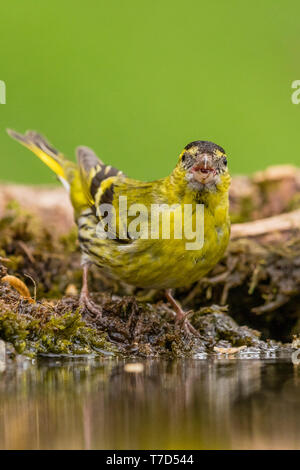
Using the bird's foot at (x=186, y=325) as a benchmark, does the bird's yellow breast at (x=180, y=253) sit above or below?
above

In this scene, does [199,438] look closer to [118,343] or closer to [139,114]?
[118,343]

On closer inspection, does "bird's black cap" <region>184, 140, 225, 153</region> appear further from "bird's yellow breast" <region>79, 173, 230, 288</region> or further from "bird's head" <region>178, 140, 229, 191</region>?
"bird's yellow breast" <region>79, 173, 230, 288</region>

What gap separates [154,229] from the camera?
4559mm

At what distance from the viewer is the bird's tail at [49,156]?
20.7ft

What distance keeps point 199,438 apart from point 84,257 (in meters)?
3.10

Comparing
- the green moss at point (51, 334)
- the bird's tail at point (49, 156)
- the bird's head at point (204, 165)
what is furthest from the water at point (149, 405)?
the bird's tail at point (49, 156)

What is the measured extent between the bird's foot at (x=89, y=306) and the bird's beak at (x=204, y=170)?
1034 millimetres

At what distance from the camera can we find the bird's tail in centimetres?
632

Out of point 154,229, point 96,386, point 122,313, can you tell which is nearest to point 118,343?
point 122,313

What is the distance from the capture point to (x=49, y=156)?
6.54 metres

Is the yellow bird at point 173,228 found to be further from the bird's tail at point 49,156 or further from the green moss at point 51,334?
the bird's tail at point 49,156

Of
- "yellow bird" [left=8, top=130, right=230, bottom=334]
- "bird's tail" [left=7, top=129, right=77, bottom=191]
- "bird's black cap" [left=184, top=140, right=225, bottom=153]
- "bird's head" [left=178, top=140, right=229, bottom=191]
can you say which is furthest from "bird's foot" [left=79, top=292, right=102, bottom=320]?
"bird's tail" [left=7, top=129, right=77, bottom=191]

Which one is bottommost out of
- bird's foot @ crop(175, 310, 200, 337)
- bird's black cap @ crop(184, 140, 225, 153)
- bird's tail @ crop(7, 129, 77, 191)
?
bird's foot @ crop(175, 310, 200, 337)

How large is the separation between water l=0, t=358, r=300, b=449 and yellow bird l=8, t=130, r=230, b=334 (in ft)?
2.57
